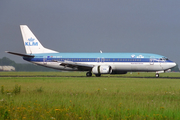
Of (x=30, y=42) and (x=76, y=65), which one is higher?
(x=30, y=42)

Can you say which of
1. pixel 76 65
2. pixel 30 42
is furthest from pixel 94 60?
pixel 30 42

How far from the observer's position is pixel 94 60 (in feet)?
163

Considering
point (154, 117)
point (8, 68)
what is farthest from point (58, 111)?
point (8, 68)

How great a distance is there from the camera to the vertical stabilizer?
176ft

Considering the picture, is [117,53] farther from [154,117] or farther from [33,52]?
[154,117]

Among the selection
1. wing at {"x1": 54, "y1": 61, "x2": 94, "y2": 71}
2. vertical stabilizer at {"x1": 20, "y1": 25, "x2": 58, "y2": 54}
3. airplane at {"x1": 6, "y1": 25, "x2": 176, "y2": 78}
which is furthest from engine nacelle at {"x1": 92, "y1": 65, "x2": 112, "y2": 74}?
vertical stabilizer at {"x1": 20, "y1": 25, "x2": 58, "y2": 54}

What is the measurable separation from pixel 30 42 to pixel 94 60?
1345 cm

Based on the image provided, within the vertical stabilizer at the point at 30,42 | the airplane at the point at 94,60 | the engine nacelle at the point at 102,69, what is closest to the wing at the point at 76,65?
the airplane at the point at 94,60

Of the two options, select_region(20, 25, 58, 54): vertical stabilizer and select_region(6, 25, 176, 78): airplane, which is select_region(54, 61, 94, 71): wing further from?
select_region(20, 25, 58, 54): vertical stabilizer

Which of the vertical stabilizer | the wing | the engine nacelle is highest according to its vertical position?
the vertical stabilizer

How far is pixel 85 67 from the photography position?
4947cm

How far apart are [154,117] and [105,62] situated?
38.7 meters

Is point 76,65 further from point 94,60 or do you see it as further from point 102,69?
point 102,69

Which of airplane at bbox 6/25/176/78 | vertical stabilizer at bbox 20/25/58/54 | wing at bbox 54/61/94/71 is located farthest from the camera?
→ vertical stabilizer at bbox 20/25/58/54
